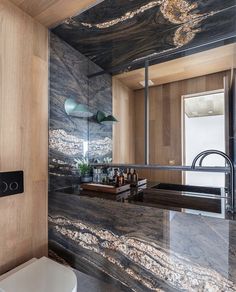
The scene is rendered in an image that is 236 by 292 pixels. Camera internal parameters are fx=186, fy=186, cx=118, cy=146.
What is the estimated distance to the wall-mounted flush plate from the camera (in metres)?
1.15

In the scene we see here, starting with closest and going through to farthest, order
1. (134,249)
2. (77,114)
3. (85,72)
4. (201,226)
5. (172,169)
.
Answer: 1. (201,226)
2. (134,249)
3. (172,169)
4. (77,114)
5. (85,72)

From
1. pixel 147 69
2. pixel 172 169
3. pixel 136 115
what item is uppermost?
pixel 147 69

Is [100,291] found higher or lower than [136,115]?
lower

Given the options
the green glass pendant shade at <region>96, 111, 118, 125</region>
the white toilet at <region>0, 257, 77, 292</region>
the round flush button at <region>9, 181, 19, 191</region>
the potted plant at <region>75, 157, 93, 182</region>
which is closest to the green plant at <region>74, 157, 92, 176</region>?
the potted plant at <region>75, 157, 93, 182</region>

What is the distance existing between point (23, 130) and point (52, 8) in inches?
32.7

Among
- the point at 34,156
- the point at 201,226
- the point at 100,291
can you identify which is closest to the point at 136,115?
the point at 34,156

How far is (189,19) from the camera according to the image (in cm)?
124

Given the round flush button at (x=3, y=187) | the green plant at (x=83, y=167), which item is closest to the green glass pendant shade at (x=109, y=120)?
the green plant at (x=83, y=167)

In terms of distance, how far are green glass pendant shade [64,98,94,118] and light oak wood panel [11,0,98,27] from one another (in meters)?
0.59

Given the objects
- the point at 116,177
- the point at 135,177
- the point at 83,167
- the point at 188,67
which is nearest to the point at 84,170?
the point at 83,167

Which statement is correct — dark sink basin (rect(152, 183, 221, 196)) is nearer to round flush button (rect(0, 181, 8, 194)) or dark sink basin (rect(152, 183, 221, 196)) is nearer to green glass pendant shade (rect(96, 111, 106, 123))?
green glass pendant shade (rect(96, 111, 106, 123))

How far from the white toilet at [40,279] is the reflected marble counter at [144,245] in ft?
0.72

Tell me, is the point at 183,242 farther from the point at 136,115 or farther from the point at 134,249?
the point at 136,115

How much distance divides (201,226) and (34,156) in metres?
1.14
